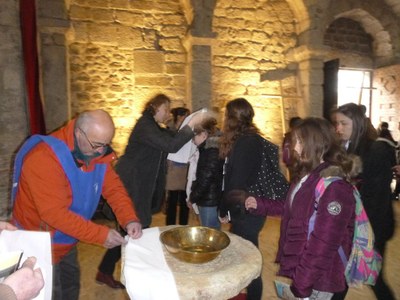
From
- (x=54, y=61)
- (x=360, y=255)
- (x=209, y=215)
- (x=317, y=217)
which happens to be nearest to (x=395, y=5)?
(x=209, y=215)

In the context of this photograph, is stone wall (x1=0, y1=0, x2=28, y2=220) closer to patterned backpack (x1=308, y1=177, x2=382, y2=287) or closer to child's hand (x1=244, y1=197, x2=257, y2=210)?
child's hand (x1=244, y1=197, x2=257, y2=210)

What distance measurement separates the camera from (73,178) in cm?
197

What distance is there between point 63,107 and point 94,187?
3.69m

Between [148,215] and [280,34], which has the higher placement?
[280,34]

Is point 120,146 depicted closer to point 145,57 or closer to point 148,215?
point 145,57

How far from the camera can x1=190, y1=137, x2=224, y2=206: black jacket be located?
3.05 m

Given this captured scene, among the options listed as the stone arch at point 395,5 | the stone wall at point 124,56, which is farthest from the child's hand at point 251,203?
the stone arch at point 395,5

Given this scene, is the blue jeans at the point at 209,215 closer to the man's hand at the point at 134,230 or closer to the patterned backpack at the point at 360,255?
the man's hand at the point at 134,230

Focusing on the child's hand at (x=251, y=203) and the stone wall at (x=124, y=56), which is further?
the stone wall at (x=124, y=56)

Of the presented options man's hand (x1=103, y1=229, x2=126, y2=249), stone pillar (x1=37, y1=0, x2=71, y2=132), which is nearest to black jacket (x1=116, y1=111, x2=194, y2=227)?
man's hand (x1=103, y1=229, x2=126, y2=249)

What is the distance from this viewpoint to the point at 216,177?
10.1 ft

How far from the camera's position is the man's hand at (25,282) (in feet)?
3.83

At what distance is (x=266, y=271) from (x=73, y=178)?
2.65 meters

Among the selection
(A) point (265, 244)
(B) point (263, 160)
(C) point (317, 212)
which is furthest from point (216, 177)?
(A) point (265, 244)
